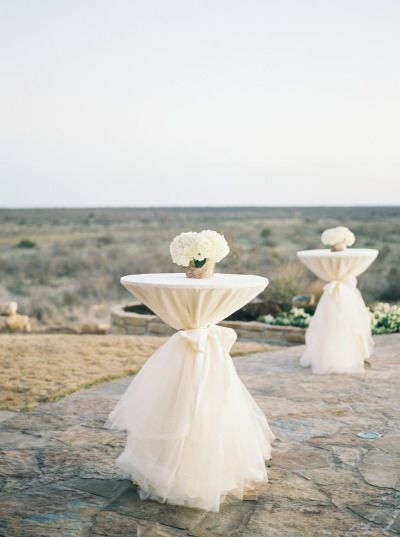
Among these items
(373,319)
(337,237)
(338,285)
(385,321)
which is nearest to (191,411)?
(338,285)

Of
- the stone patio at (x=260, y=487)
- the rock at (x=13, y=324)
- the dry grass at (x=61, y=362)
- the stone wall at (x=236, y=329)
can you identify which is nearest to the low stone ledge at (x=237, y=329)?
the stone wall at (x=236, y=329)

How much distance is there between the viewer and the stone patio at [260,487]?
12.3 feet

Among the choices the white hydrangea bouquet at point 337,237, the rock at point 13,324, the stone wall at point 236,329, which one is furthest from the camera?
the rock at point 13,324

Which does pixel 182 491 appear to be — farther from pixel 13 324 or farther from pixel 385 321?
pixel 13 324

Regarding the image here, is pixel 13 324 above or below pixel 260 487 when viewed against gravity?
below

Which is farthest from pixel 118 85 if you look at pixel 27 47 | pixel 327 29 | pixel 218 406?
pixel 218 406

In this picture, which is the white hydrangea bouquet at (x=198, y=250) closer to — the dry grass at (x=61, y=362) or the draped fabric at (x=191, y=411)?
the draped fabric at (x=191, y=411)

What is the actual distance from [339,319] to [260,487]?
11.6 feet

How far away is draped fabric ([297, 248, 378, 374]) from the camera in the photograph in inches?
298

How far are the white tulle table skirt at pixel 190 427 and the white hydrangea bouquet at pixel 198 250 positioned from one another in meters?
0.38

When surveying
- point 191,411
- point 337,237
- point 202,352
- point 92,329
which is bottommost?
point 92,329

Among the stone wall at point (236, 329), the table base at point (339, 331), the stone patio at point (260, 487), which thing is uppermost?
the table base at point (339, 331)

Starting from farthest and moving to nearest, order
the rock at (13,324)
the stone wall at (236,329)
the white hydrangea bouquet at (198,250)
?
the rock at (13,324), the stone wall at (236,329), the white hydrangea bouquet at (198,250)

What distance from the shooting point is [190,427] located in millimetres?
3979
